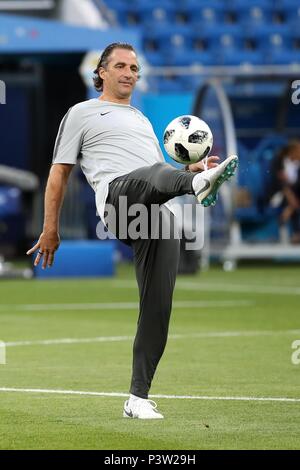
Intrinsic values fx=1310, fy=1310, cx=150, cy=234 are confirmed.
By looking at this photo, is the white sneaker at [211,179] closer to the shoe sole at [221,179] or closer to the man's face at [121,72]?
the shoe sole at [221,179]

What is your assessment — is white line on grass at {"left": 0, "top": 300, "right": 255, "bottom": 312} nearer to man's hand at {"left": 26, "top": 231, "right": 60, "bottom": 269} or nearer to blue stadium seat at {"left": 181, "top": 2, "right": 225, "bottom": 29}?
man's hand at {"left": 26, "top": 231, "right": 60, "bottom": 269}

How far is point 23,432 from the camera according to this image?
7.07 metres

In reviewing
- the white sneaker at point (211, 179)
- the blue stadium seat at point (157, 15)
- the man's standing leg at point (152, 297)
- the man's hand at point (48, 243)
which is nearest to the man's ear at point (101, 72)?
the man's standing leg at point (152, 297)

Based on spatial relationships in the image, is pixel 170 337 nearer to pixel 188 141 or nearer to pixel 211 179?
pixel 188 141

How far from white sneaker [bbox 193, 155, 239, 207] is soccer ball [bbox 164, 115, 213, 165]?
91 centimetres

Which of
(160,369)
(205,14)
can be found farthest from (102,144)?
(205,14)

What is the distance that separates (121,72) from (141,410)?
1965mm

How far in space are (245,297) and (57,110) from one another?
1211 cm

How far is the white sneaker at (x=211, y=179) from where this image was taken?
680 centimetres

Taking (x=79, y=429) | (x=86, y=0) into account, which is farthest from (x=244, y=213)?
(x=79, y=429)

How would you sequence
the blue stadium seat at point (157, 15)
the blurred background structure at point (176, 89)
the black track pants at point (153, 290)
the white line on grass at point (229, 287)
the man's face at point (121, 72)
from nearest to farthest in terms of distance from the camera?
the black track pants at point (153, 290), the man's face at point (121, 72), the white line on grass at point (229, 287), the blurred background structure at point (176, 89), the blue stadium seat at point (157, 15)

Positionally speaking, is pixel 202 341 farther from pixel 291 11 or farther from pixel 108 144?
pixel 291 11

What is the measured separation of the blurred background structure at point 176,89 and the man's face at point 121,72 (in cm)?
1369
